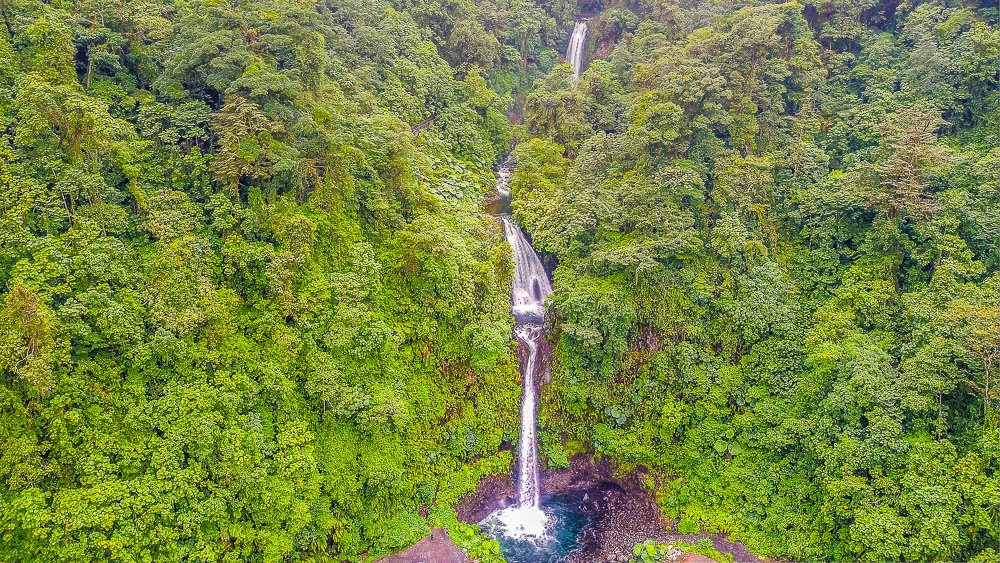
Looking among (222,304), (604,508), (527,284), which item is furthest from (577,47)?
(222,304)

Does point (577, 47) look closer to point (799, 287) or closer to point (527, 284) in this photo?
point (527, 284)

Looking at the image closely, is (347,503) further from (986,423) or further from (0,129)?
(986,423)

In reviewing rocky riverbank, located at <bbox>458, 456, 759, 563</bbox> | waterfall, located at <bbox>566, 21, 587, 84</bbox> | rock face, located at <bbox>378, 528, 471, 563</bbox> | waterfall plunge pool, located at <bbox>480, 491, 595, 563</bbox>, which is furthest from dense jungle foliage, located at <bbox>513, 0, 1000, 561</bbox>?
waterfall, located at <bbox>566, 21, 587, 84</bbox>

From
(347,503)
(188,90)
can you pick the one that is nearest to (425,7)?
(188,90)

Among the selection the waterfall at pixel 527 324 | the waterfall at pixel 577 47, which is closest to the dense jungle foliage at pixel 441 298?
the waterfall at pixel 527 324

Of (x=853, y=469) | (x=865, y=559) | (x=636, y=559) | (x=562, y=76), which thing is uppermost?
(x=562, y=76)

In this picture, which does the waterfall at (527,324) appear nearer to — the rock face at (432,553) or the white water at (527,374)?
the white water at (527,374)

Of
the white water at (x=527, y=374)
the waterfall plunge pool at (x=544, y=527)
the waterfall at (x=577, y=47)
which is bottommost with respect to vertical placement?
the waterfall plunge pool at (x=544, y=527)
